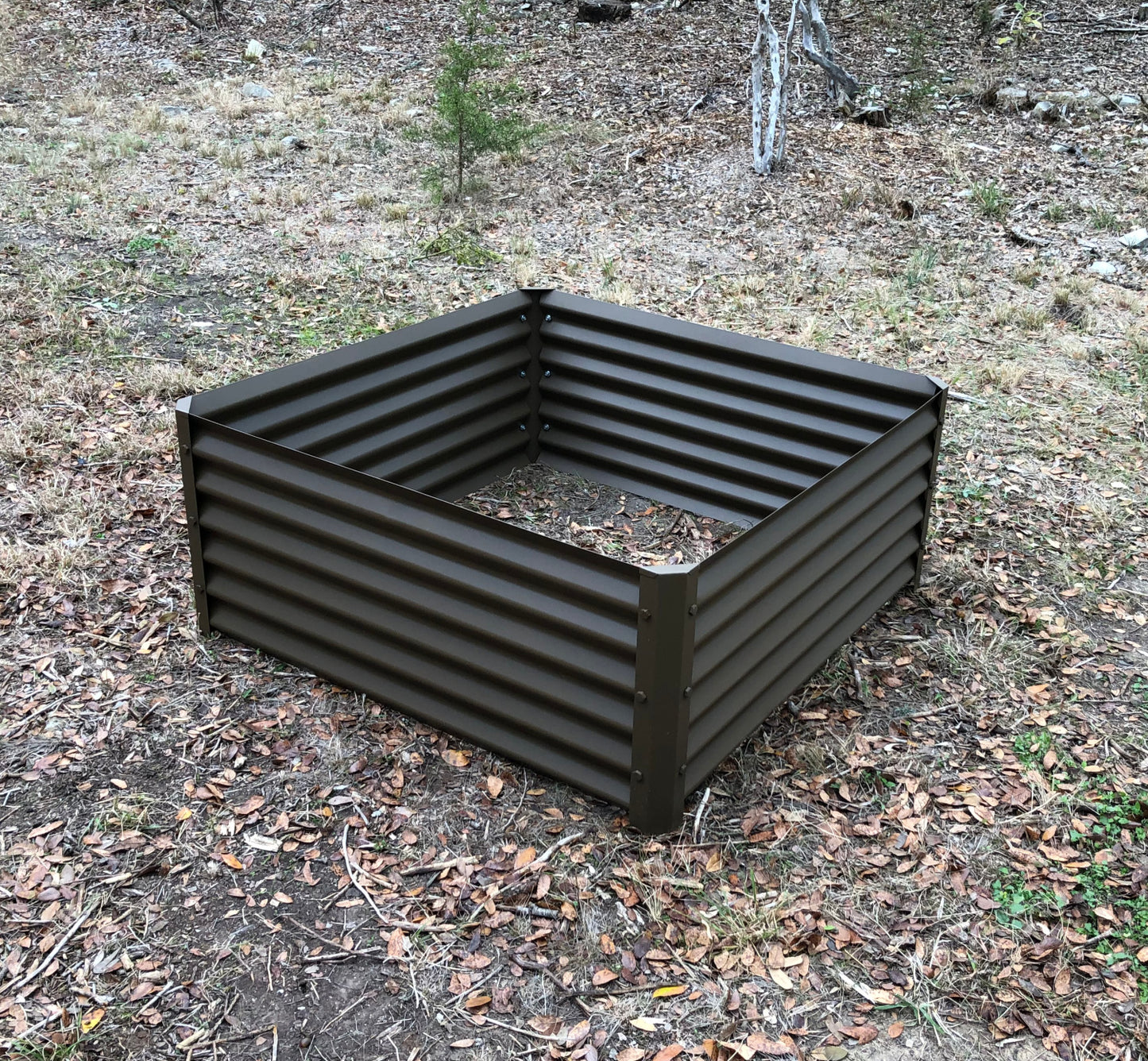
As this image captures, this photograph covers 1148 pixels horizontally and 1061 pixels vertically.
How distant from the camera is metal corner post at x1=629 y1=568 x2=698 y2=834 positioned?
3400mm

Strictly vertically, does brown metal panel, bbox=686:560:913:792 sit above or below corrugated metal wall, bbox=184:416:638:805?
below

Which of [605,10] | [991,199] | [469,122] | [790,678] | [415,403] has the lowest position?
[790,678]

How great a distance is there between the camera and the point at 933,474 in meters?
5.04

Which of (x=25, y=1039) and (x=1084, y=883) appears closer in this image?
(x=25, y=1039)

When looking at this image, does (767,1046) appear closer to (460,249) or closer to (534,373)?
(534,373)

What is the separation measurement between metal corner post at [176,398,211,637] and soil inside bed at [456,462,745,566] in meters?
1.36

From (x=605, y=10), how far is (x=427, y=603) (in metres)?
11.4

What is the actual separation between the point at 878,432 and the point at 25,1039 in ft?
12.5

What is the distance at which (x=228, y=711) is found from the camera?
171 inches

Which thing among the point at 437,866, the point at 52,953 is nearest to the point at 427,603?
the point at 437,866

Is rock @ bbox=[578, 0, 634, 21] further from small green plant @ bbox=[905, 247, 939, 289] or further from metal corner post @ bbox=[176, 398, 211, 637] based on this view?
metal corner post @ bbox=[176, 398, 211, 637]

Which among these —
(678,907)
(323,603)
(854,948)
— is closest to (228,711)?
(323,603)

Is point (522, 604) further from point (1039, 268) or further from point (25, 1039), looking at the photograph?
point (1039, 268)

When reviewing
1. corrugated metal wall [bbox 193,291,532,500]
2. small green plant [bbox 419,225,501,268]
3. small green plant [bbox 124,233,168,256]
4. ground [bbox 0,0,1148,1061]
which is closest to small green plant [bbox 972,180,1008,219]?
ground [bbox 0,0,1148,1061]
